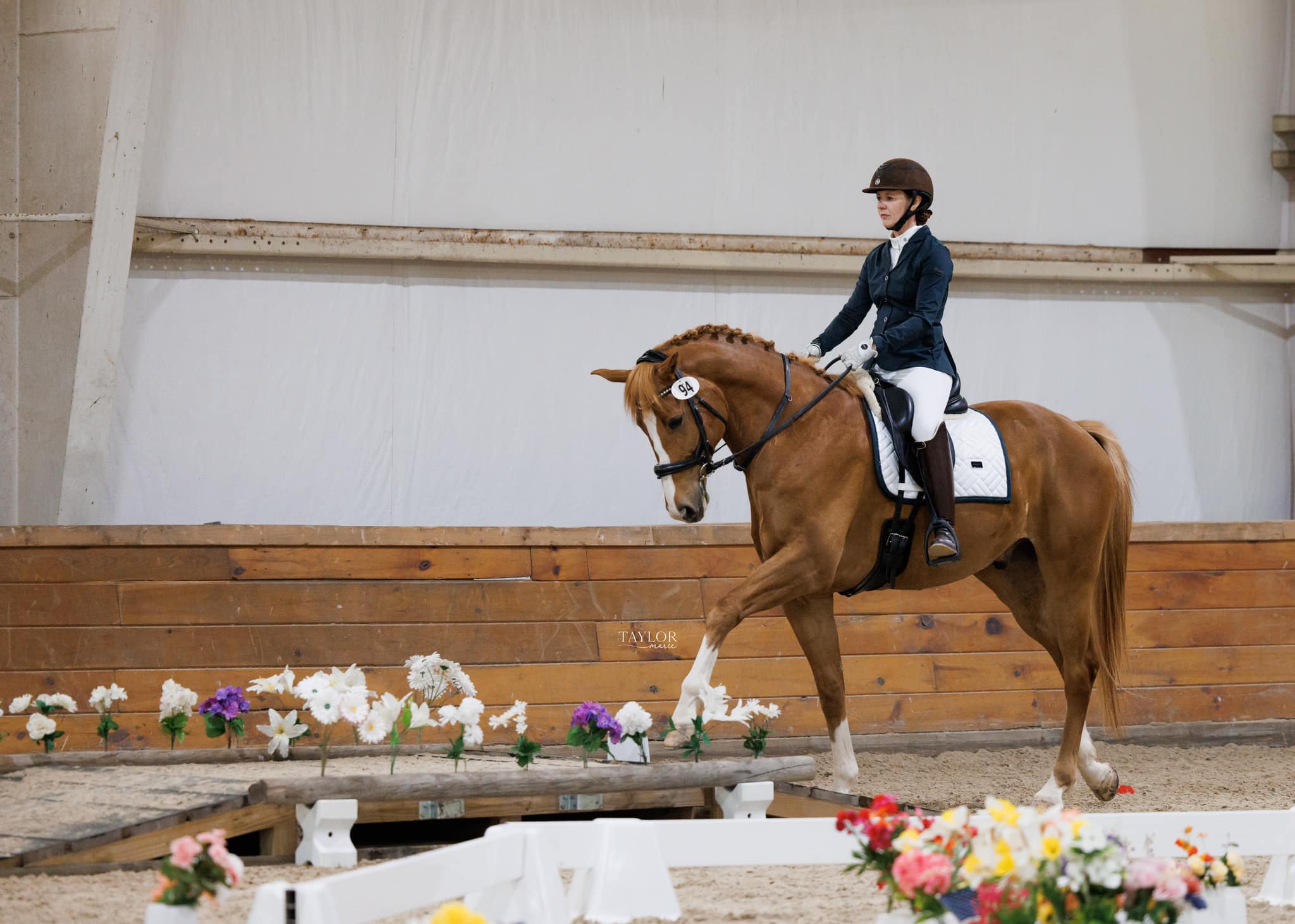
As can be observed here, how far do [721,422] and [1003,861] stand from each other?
220 centimetres

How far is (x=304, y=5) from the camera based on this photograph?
232 inches

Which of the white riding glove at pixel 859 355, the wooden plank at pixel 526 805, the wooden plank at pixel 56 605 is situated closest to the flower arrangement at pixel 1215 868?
the wooden plank at pixel 526 805

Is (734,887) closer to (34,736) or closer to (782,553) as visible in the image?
(782,553)

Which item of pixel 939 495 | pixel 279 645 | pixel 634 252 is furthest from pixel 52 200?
pixel 939 495

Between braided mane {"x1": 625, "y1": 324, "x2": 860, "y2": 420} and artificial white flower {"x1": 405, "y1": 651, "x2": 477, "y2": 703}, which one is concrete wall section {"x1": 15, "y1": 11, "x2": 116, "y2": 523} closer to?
artificial white flower {"x1": 405, "y1": 651, "x2": 477, "y2": 703}

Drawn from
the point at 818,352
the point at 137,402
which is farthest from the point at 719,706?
the point at 137,402

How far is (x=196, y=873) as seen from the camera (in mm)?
1990

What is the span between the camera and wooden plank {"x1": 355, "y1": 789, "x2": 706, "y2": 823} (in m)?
3.40

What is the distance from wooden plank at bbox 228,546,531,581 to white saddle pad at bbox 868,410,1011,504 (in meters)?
1.73

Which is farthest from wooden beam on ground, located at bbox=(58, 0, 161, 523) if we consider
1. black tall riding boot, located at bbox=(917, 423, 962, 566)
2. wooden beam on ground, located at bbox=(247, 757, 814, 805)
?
black tall riding boot, located at bbox=(917, 423, 962, 566)

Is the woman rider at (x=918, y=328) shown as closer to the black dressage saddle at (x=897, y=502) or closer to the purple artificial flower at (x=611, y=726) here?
the black dressage saddle at (x=897, y=502)

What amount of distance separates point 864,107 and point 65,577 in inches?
162

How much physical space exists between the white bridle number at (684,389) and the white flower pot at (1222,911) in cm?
198

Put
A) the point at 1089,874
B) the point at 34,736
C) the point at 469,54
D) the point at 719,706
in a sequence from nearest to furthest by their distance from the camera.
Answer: the point at 1089,874
the point at 719,706
the point at 34,736
the point at 469,54
